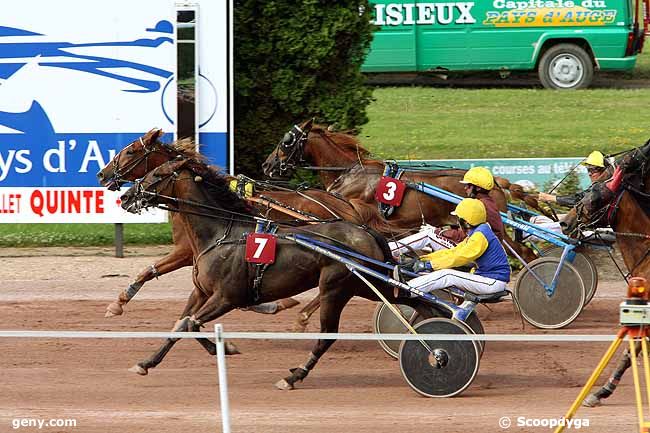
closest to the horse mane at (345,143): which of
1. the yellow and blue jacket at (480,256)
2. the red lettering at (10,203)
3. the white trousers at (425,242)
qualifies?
the white trousers at (425,242)

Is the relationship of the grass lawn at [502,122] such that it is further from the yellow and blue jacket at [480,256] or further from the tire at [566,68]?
the yellow and blue jacket at [480,256]

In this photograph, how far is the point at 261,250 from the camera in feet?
29.3

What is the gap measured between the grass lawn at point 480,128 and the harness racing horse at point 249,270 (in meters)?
5.83

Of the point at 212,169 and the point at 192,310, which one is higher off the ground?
the point at 212,169

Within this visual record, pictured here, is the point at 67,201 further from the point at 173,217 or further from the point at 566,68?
the point at 566,68

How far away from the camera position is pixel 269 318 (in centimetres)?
1157

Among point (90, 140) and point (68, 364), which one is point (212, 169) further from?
point (90, 140)

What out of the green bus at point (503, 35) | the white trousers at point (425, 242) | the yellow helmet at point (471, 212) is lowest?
the white trousers at point (425, 242)

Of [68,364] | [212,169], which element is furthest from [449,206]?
[68,364]

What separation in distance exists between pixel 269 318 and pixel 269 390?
8.80 ft

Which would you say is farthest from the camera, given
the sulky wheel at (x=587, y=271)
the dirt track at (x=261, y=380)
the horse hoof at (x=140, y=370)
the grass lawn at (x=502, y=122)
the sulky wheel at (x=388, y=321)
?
the grass lawn at (x=502, y=122)

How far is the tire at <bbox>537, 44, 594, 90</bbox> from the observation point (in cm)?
2362

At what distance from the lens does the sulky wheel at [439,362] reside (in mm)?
8492

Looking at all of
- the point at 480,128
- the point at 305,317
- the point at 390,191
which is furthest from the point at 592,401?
the point at 480,128
